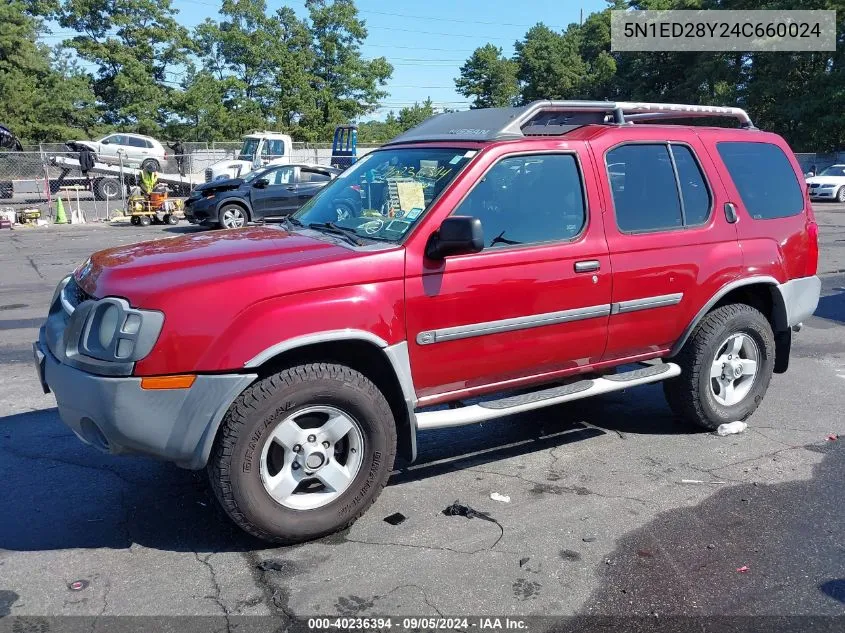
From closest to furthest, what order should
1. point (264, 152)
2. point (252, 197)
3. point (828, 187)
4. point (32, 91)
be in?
point (252, 197) → point (828, 187) → point (264, 152) → point (32, 91)

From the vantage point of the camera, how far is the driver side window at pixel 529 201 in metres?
4.21

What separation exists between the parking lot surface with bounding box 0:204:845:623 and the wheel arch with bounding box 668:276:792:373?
0.56 metres

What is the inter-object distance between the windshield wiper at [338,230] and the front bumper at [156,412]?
1.02m

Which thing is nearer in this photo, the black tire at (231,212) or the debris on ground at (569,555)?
the debris on ground at (569,555)

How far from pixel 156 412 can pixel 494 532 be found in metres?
1.74

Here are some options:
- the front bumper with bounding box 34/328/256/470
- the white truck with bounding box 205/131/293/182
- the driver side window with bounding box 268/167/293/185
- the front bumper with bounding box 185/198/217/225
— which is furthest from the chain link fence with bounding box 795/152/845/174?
the front bumper with bounding box 34/328/256/470

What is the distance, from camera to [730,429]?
17.3 ft

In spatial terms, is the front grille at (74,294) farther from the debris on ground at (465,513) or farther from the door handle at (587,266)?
the door handle at (587,266)

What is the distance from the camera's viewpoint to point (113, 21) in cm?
4734

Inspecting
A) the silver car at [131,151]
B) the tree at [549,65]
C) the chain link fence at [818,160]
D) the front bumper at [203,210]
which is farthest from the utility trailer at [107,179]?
the tree at [549,65]

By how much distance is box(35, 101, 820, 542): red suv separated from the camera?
11.2ft

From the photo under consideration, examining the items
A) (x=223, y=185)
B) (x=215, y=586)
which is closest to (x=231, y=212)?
(x=223, y=185)

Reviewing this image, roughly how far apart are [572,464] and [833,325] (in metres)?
5.58

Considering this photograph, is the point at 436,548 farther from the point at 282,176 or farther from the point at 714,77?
the point at 714,77
